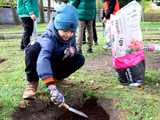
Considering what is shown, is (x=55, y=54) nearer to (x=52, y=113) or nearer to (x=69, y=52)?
(x=69, y=52)

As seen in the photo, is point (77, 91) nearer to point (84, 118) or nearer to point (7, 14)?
point (84, 118)

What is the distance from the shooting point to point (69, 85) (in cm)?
626

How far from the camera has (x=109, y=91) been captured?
233 inches

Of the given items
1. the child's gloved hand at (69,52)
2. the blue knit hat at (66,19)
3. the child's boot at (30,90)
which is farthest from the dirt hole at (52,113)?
the blue knit hat at (66,19)

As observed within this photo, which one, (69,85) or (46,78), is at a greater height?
(46,78)

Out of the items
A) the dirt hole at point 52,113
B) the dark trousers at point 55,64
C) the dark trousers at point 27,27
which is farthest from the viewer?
the dark trousers at point 27,27

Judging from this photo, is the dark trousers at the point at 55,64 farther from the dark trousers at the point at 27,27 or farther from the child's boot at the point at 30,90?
the dark trousers at the point at 27,27

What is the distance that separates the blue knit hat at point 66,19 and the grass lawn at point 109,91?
103cm

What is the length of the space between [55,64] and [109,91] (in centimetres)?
81

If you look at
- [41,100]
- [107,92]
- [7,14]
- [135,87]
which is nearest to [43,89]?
[41,100]

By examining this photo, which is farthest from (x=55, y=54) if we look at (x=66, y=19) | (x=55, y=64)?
(x=66, y=19)

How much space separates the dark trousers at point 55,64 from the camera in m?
5.46

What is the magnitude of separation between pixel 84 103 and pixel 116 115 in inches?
22.4

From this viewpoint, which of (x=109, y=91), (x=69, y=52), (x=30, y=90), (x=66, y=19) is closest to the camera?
(x=66, y=19)
